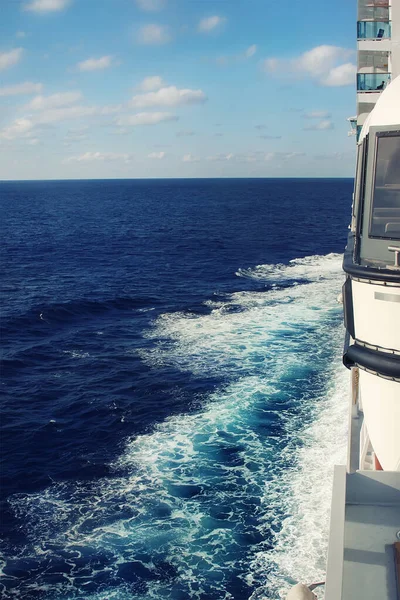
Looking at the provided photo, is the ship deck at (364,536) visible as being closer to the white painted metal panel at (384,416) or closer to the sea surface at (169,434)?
the white painted metal panel at (384,416)

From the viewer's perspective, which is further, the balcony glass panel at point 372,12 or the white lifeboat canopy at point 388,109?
the balcony glass panel at point 372,12

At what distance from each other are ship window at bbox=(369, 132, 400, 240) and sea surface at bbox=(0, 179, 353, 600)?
1156 centimetres

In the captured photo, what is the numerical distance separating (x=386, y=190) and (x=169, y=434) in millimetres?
17995

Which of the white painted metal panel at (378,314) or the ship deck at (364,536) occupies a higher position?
the white painted metal panel at (378,314)

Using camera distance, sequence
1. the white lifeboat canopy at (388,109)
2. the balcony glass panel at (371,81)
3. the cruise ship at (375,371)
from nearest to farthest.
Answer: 1. the cruise ship at (375,371)
2. the white lifeboat canopy at (388,109)
3. the balcony glass panel at (371,81)

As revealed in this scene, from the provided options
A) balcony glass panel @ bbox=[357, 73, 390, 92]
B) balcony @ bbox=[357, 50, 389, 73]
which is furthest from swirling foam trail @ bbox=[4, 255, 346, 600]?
balcony @ bbox=[357, 50, 389, 73]

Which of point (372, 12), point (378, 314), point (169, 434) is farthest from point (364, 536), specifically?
point (372, 12)

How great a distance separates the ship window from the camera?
1135 cm

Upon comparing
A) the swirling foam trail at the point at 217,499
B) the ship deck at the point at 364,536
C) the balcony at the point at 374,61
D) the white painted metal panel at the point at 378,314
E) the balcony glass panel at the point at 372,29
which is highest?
the balcony glass panel at the point at 372,29

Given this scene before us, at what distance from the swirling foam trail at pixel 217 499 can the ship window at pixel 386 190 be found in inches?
458

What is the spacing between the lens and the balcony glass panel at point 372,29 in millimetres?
26781

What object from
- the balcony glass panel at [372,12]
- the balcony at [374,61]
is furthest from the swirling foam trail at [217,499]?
the balcony glass panel at [372,12]

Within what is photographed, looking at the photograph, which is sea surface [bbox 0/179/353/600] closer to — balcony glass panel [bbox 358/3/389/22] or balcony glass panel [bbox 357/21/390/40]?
balcony glass panel [bbox 357/21/390/40]

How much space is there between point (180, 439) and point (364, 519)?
16.4m
